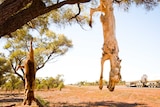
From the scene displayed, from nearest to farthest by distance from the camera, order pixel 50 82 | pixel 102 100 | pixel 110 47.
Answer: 1. pixel 110 47
2. pixel 102 100
3. pixel 50 82

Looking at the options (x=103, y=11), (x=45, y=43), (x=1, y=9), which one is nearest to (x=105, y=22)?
(x=103, y=11)

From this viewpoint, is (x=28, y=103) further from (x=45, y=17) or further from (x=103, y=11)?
(x=103, y=11)

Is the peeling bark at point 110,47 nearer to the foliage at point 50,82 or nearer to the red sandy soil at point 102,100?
the red sandy soil at point 102,100

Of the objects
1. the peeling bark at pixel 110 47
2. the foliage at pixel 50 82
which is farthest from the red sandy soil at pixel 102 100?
the foliage at pixel 50 82

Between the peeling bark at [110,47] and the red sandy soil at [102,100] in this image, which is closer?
the peeling bark at [110,47]

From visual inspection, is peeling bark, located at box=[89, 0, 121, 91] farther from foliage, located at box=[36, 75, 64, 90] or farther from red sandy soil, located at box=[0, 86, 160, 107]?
foliage, located at box=[36, 75, 64, 90]

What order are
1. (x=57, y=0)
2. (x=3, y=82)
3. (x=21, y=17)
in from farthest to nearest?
(x=3, y=82)
(x=57, y=0)
(x=21, y=17)

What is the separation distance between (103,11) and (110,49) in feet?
3.45

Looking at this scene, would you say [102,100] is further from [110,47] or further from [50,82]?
[50,82]

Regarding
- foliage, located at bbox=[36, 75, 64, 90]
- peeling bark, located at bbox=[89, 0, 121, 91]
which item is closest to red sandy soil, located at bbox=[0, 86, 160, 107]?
peeling bark, located at bbox=[89, 0, 121, 91]

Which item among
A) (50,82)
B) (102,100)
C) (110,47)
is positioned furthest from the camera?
(50,82)

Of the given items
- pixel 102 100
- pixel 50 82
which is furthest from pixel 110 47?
pixel 50 82

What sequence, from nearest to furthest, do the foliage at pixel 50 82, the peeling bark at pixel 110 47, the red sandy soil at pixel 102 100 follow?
1. the peeling bark at pixel 110 47
2. the red sandy soil at pixel 102 100
3. the foliage at pixel 50 82

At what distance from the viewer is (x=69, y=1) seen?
9320mm
